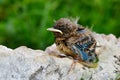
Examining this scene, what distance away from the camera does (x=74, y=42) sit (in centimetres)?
679

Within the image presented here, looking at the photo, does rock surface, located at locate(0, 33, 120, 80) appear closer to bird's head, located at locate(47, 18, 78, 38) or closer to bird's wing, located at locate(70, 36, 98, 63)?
bird's wing, located at locate(70, 36, 98, 63)

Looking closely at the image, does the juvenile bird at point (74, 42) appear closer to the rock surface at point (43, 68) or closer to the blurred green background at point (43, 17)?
the rock surface at point (43, 68)

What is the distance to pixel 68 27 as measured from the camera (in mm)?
6766

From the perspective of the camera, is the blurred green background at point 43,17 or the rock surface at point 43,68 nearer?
the rock surface at point 43,68

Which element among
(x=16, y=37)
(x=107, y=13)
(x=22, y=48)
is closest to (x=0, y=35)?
(x=16, y=37)

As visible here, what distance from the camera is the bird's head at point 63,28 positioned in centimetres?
673

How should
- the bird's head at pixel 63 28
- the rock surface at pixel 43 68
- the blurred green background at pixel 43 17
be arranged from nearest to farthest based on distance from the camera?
the rock surface at pixel 43 68 < the bird's head at pixel 63 28 < the blurred green background at pixel 43 17

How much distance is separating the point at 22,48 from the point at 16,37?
329 centimetres

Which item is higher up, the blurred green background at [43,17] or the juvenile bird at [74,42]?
the juvenile bird at [74,42]

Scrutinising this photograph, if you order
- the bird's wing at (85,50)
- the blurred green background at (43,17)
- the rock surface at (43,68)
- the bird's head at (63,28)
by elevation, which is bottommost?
the blurred green background at (43,17)

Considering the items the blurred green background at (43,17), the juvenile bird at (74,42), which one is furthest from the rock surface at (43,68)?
the blurred green background at (43,17)

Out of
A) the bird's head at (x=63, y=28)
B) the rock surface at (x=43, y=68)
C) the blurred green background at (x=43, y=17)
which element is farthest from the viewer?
the blurred green background at (x=43, y=17)

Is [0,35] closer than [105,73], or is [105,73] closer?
[105,73]

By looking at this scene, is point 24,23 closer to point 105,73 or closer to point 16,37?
point 16,37
